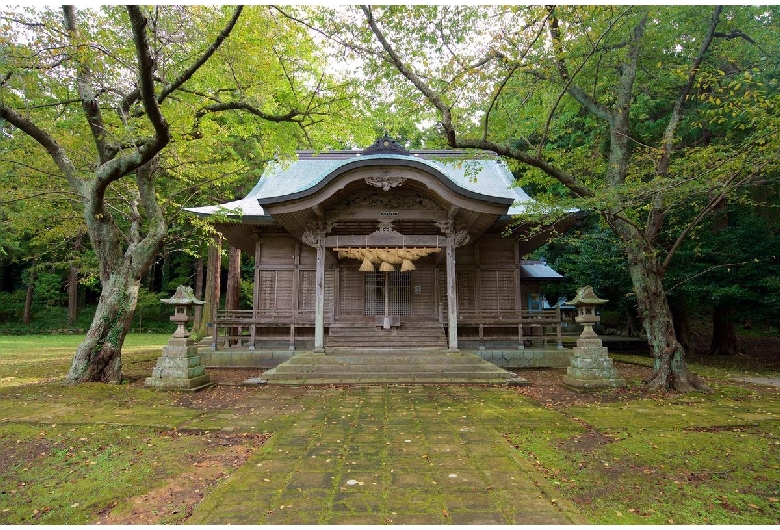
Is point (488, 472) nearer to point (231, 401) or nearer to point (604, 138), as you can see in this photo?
point (231, 401)

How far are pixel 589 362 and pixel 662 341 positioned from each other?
4.37ft

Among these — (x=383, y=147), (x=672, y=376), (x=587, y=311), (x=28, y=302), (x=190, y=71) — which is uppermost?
(x=383, y=147)

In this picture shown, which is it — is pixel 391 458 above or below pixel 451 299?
below

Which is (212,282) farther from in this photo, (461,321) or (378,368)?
(461,321)

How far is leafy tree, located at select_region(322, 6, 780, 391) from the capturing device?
6.04 meters

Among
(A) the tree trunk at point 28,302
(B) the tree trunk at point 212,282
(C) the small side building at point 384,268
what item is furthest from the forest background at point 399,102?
(A) the tree trunk at point 28,302

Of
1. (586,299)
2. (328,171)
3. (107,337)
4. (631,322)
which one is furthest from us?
(631,322)

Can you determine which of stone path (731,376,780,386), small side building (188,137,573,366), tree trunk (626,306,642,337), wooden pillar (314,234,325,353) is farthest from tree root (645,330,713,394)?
tree trunk (626,306,642,337)

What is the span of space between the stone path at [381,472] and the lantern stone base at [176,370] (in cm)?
212

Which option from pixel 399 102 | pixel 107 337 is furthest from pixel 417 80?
pixel 107 337

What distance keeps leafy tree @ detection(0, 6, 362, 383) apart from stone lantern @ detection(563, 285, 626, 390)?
277 inches

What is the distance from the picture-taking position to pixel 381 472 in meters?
3.54

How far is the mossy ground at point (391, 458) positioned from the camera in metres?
2.87

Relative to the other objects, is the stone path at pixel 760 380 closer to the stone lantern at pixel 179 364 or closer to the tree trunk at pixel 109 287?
the stone lantern at pixel 179 364
